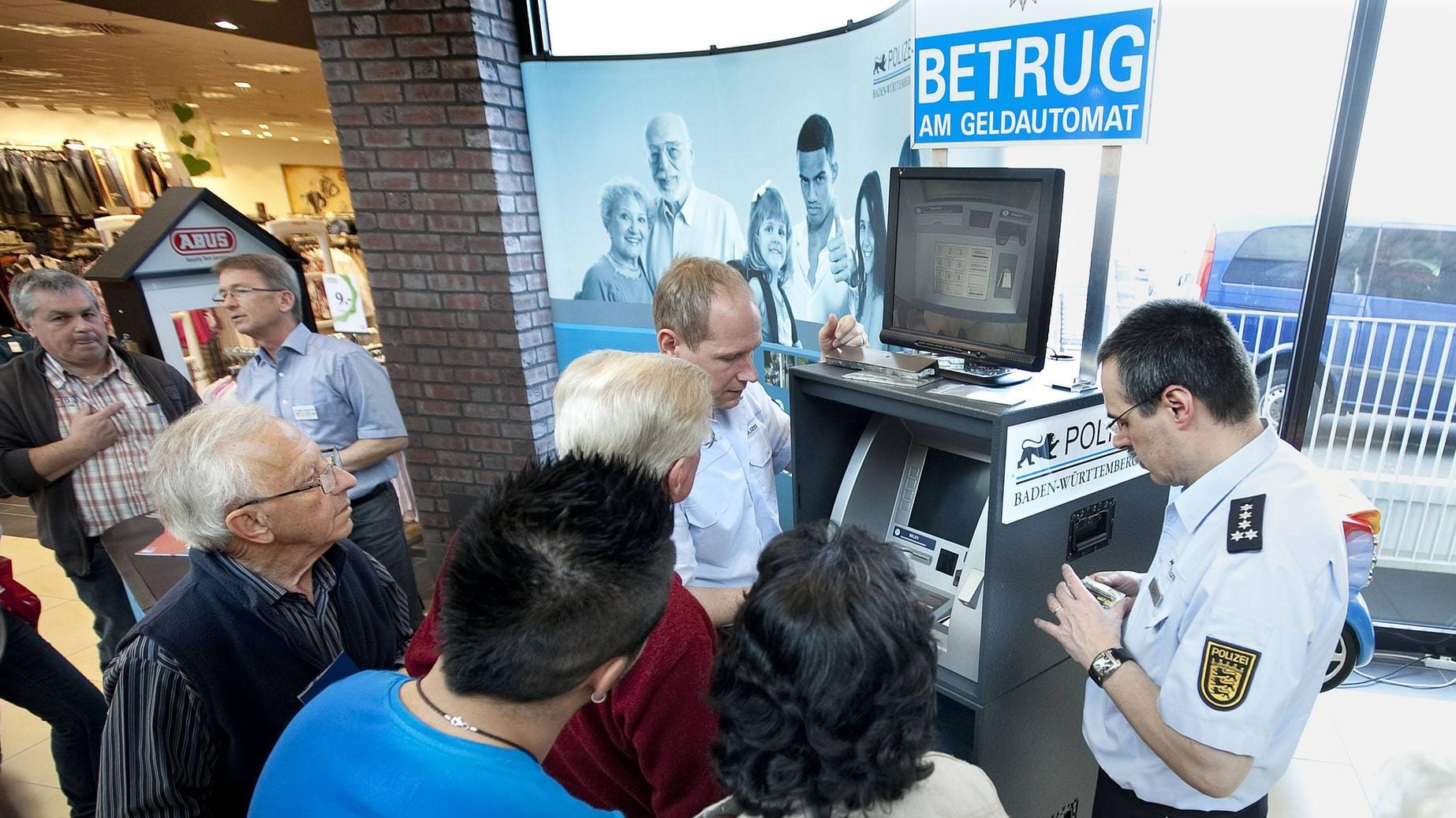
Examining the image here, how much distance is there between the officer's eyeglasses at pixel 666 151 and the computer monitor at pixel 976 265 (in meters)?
1.86

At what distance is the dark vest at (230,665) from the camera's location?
4.01 feet

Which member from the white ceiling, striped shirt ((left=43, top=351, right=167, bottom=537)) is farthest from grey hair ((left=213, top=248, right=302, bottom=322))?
the white ceiling

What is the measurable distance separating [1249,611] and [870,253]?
177 centimetres

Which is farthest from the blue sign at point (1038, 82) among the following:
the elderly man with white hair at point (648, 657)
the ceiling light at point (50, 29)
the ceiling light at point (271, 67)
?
the ceiling light at point (271, 67)

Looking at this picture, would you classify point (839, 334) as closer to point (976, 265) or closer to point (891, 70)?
point (976, 265)

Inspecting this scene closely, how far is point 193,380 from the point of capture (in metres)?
3.69

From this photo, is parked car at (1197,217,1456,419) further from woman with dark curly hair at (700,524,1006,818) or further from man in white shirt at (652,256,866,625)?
woman with dark curly hair at (700,524,1006,818)

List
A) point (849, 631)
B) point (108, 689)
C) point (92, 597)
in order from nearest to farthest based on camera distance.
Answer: point (849, 631)
point (108, 689)
point (92, 597)

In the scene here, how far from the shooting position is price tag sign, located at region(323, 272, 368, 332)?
354cm

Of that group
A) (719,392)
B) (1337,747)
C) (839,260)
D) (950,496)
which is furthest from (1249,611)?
(1337,747)

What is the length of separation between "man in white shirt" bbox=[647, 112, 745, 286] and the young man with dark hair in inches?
92.8

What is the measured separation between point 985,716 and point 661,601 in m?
0.91

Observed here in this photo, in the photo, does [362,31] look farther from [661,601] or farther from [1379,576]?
[1379,576]

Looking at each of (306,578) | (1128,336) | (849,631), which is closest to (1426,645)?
(1128,336)
